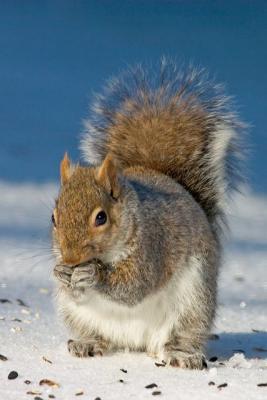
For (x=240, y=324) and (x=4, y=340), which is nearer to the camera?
(x=4, y=340)

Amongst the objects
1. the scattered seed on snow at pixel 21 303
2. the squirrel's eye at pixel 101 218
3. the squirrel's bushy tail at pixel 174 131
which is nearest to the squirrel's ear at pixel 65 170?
the squirrel's eye at pixel 101 218

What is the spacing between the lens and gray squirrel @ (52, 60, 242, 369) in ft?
10.5

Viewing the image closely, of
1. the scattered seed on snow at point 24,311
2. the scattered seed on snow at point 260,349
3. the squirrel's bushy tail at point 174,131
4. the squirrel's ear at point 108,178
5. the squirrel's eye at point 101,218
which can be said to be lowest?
the scattered seed on snow at point 260,349

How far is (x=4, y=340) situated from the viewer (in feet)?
11.7

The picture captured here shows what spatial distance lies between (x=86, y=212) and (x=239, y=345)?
92 centimetres

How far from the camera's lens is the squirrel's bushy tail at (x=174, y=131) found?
12.8 ft

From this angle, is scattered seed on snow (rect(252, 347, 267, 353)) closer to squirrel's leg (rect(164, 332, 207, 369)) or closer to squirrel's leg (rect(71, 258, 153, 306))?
squirrel's leg (rect(164, 332, 207, 369))

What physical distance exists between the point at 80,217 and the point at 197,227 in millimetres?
519

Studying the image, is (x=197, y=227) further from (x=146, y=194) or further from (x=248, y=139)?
(x=248, y=139)

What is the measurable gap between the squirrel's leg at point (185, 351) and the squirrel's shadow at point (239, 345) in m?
0.17

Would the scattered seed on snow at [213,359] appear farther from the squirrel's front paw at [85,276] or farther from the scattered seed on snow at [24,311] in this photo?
the scattered seed on snow at [24,311]

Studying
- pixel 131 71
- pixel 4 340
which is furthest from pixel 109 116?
pixel 4 340

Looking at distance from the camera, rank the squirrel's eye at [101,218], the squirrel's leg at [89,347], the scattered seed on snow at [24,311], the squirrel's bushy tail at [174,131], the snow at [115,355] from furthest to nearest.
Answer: the scattered seed on snow at [24,311]
the squirrel's bushy tail at [174,131]
the squirrel's leg at [89,347]
the squirrel's eye at [101,218]
the snow at [115,355]

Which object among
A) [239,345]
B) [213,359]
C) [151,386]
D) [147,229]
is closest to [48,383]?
[151,386]
